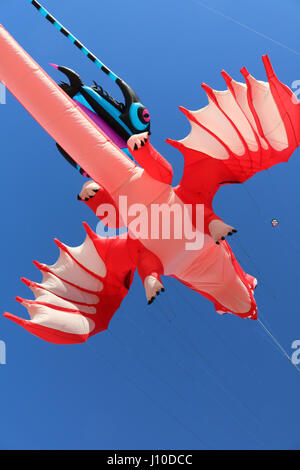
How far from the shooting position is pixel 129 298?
6.97 metres

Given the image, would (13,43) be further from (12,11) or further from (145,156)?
(12,11)

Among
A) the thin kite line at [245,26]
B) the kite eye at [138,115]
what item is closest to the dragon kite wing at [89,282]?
the kite eye at [138,115]

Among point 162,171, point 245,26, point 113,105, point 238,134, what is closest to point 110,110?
point 113,105

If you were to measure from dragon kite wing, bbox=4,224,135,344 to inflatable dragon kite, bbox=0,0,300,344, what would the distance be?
1cm

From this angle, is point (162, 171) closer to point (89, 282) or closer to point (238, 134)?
point (238, 134)

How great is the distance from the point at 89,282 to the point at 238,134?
1.77m

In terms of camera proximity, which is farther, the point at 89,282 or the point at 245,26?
the point at 245,26

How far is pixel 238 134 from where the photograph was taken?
4.71 m

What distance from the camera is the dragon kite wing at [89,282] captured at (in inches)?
198

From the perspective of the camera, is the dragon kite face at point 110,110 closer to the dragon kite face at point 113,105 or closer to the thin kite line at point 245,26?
the dragon kite face at point 113,105

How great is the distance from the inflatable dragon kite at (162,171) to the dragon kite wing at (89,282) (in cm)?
1

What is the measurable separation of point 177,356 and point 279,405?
3.98 ft

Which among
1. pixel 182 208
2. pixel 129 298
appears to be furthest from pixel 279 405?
pixel 182 208

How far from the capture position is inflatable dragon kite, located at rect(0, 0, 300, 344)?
4617 millimetres
